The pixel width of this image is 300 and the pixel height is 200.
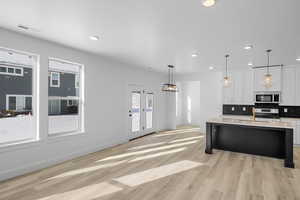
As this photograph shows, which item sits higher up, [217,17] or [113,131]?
[217,17]

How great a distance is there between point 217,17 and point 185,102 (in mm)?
7774

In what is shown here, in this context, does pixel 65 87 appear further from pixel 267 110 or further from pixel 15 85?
pixel 267 110

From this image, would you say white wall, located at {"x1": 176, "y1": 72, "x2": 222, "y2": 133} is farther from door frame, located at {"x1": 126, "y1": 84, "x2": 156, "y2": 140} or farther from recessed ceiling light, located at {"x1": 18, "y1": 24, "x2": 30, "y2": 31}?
recessed ceiling light, located at {"x1": 18, "y1": 24, "x2": 30, "y2": 31}

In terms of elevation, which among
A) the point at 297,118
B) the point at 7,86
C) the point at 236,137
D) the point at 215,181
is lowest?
the point at 215,181

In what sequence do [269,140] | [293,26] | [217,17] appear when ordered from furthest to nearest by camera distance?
1. [269,140]
2. [293,26]
3. [217,17]

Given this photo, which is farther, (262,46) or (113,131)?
(113,131)

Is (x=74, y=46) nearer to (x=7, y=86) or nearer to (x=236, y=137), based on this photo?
(x=7, y=86)

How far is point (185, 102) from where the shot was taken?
989 cm

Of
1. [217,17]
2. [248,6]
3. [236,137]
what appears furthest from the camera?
[236,137]

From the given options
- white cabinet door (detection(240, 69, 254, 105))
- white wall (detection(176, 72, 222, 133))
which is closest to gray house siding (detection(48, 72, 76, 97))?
white wall (detection(176, 72, 222, 133))

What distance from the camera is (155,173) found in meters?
3.23

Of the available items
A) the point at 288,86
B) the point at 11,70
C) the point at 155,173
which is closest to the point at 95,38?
the point at 11,70

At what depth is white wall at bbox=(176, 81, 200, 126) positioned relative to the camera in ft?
31.6

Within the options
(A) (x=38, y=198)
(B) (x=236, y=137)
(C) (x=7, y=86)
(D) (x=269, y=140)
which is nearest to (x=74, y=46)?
(C) (x=7, y=86)
